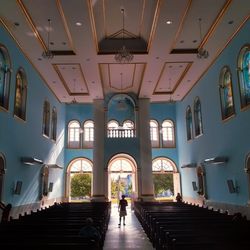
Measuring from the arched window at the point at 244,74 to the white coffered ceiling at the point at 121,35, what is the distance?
3.61 feet

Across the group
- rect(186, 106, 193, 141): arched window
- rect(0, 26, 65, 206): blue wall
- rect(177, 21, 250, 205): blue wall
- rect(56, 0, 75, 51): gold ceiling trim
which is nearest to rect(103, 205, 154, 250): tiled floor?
rect(177, 21, 250, 205): blue wall

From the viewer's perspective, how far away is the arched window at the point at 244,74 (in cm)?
1082

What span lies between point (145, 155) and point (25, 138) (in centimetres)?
844

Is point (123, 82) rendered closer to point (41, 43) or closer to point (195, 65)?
point (195, 65)

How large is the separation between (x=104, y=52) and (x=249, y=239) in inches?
408

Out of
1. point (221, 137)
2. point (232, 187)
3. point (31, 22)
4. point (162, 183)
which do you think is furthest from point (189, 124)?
point (162, 183)

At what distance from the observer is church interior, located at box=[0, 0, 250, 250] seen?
29.0ft

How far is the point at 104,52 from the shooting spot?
13.4 meters

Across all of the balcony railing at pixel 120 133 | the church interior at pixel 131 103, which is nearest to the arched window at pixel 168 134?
the church interior at pixel 131 103

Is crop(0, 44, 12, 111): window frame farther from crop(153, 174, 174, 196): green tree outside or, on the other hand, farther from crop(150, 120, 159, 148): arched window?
crop(153, 174, 174, 196): green tree outside

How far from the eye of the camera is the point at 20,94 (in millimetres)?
13078

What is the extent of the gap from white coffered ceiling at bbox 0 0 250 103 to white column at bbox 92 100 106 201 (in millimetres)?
2665

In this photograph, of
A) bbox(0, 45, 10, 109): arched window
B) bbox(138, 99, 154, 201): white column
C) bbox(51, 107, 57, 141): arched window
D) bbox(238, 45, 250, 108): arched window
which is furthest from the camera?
bbox(51, 107, 57, 141): arched window

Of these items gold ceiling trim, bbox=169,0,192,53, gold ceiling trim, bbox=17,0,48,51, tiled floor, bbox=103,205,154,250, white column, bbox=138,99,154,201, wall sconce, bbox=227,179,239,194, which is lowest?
tiled floor, bbox=103,205,154,250
